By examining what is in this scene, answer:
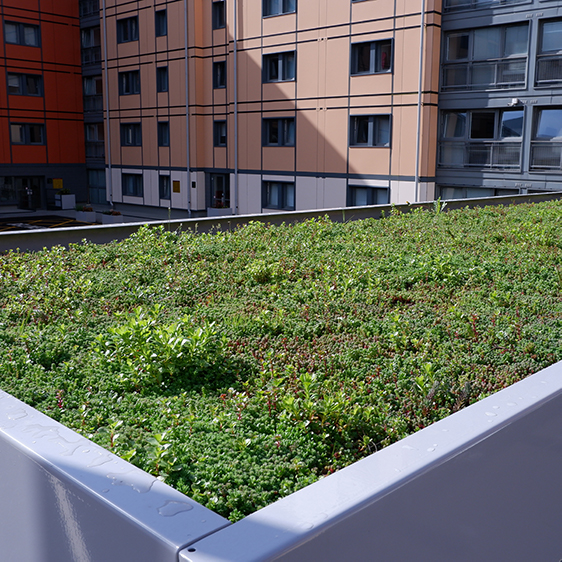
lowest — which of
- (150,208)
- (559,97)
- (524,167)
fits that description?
(150,208)

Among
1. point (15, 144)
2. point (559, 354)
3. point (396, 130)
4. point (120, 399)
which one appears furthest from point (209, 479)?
point (15, 144)

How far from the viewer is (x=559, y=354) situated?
202 inches

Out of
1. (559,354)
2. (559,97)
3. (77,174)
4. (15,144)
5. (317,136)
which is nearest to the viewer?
(559,354)

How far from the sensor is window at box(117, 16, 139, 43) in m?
37.0

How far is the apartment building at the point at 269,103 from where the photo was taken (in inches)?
1014

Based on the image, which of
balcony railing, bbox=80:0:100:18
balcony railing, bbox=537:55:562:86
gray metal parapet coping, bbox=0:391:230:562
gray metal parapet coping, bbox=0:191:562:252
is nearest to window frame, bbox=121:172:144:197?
balcony railing, bbox=80:0:100:18

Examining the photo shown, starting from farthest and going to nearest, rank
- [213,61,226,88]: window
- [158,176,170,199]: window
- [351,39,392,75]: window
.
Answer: [158,176,170,199]: window < [213,61,226,88]: window < [351,39,392,75]: window

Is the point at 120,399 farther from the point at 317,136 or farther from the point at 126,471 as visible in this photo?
the point at 317,136

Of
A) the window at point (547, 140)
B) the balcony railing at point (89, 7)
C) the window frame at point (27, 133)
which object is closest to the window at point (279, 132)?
the window at point (547, 140)

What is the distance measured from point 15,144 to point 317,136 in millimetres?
22001

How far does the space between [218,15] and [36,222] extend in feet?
50.8

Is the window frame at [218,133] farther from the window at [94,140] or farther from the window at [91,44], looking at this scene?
the window at [91,44]

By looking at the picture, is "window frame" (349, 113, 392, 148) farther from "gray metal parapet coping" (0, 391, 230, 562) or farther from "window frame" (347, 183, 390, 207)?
"gray metal parapet coping" (0, 391, 230, 562)

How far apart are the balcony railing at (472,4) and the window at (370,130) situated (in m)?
4.80
